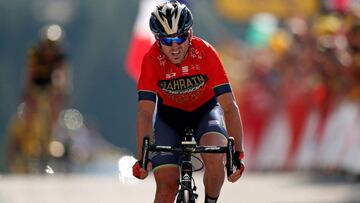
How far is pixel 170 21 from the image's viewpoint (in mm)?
9484

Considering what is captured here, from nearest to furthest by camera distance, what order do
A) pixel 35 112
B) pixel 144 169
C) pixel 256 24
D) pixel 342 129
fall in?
pixel 144 169
pixel 342 129
pixel 35 112
pixel 256 24

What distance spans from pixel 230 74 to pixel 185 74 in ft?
53.2

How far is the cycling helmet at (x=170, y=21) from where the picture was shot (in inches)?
373

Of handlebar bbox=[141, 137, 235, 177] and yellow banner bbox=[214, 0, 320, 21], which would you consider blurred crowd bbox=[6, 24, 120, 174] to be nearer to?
yellow banner bbox=[214, 0, 320, 21]

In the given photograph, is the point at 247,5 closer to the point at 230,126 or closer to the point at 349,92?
the point at 349,92

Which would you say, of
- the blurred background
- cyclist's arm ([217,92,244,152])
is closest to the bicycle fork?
cyclist's arm ([217,92,244,152])

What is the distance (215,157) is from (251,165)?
12063 mm

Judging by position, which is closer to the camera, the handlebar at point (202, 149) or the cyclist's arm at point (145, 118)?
the handlebar at point (202, 149)

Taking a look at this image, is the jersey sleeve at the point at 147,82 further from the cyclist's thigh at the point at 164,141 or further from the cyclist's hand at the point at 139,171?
the cyclist's hand at the point at 139,171

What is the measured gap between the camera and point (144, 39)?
1967cm

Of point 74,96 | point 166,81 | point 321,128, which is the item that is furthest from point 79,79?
point 166,81

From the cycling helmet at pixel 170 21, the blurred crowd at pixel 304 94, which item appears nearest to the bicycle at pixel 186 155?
the cycling helmet at pixel 170 21

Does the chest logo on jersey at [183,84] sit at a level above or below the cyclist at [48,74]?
below

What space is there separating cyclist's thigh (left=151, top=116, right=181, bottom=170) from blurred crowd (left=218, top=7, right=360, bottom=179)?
6863 millimetres
